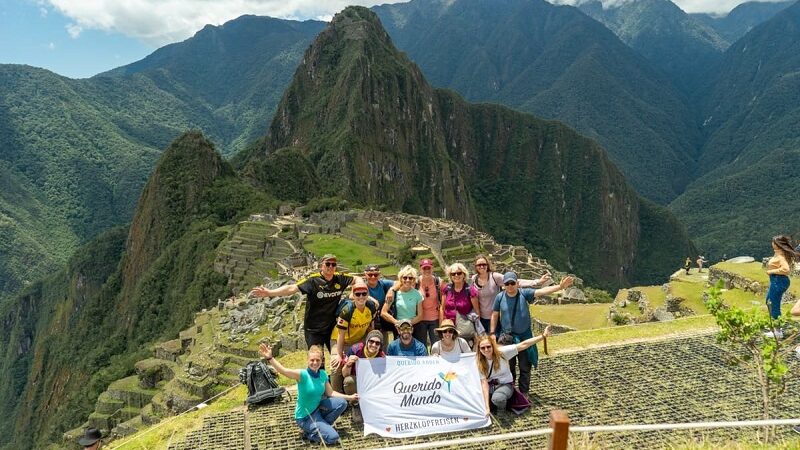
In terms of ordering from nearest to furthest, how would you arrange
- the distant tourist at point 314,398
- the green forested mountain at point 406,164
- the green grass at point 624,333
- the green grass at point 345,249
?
the distant tourist at point 314,398
the green grass at point 624,333
the green grass at point 345,249
the green forested mountain at point 406,164

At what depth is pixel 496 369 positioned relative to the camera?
885 centimetres

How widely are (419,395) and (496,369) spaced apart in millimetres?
1298

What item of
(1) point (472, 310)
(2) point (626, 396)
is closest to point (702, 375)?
(2) point (626, 396)

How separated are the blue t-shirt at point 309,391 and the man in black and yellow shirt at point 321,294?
1576 millimetres

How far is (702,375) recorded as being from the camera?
420 inches

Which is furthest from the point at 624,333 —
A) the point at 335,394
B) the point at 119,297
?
the point at 119,297

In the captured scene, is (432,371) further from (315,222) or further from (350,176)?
(350,176)

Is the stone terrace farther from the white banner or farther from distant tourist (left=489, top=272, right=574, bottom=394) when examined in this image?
distant tourist (left=489, top=272, right=574, bottom=394)

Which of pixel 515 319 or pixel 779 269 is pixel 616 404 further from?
pixel 779 269

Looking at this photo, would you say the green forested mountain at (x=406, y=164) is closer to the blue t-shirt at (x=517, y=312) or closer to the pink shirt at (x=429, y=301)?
the pink shirt at (x=429, y=301)

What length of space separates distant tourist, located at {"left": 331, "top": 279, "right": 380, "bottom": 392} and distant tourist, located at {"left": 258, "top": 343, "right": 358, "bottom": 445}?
50 cm

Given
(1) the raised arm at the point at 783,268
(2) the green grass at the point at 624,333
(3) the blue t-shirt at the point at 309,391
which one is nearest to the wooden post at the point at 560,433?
(3) the blue t-shirt at the point at 309,391

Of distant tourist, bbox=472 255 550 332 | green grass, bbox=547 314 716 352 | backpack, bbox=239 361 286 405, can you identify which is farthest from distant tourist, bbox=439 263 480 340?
green grass, bbox=547 314 716 352

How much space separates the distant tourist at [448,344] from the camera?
877cm
